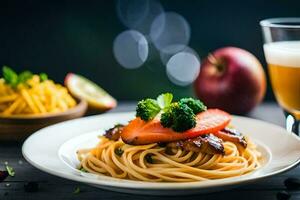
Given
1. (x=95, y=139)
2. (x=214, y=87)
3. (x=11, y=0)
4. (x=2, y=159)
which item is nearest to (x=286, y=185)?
(x=95, y=139)

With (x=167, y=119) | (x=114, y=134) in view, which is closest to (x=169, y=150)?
(x=167, y=119)

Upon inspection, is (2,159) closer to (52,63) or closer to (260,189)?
(260,189)

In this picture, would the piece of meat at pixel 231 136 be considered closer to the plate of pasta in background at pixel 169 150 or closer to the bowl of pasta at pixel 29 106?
the plate of pasta in background at pixel 169 150

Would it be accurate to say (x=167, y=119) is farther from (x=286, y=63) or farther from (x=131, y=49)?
(x=131, y=49)

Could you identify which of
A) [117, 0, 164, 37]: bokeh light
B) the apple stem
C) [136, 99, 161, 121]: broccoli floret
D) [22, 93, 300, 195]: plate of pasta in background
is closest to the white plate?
[22, 93, 300, 195]: plate of pasta in background

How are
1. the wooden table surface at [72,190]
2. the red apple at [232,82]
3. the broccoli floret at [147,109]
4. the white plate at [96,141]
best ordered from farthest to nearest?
the red apple at [232,82] < the broccoli floret at [147,109] < the wooden table surface at [72,190] < the white plate at [96,141]

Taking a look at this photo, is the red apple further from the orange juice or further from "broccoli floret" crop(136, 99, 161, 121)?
"broccoli floret" crop(136, 99, 161, 121)

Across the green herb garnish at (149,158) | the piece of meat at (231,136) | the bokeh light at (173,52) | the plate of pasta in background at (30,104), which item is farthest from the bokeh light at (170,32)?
the green herb garnish at (149,158)
